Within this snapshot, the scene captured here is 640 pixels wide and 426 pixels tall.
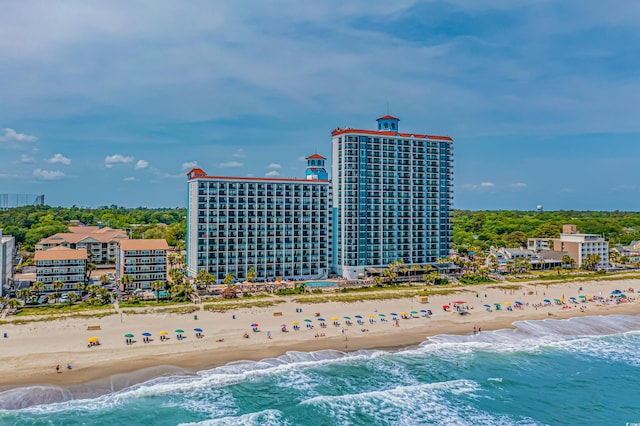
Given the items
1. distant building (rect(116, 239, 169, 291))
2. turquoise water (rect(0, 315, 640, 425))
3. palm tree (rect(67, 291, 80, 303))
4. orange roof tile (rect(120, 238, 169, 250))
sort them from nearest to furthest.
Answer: turquoise water (rect(0, 315, 640, 425)), palm tree (rect(67, 291, 80, 303)), distant building (rect(116, 239, 169, 291)), orange roof tile (rect(120, 238, 169, 250))

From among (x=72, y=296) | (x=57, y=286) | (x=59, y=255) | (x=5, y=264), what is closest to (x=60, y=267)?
(x=59, y=255)

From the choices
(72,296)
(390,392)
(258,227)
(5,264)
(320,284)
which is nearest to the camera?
(390,392)

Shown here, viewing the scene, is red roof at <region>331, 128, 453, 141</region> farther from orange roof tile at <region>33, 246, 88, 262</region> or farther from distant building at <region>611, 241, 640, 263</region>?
distant building at <region>611, 241, 640, 263</region>

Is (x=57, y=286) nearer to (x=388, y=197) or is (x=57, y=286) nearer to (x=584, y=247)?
(x=388, y=197)

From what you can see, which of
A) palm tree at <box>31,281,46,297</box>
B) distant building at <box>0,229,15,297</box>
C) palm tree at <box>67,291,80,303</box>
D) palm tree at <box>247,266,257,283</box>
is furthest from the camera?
palm tree at <box>247,266,257,283</box>

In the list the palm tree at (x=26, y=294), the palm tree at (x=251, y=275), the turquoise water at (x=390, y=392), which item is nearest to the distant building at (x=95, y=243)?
the palm tree at (x=26, y=294)

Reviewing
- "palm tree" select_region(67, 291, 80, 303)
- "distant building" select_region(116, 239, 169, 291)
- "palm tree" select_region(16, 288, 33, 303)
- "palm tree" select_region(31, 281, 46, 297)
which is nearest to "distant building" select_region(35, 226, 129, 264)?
"distant building" select_region(116, 239, 169, 291)
